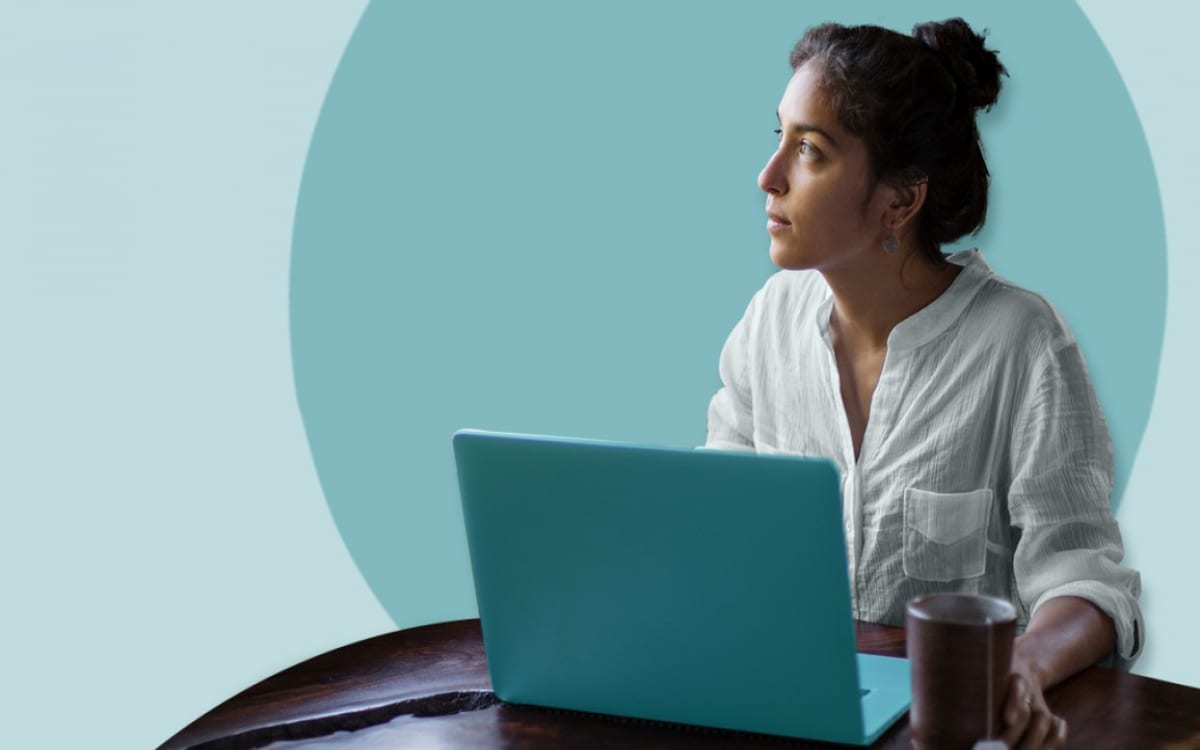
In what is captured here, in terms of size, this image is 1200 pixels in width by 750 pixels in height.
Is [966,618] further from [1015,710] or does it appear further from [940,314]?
[940,314]

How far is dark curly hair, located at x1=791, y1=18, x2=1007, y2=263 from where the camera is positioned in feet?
6.31

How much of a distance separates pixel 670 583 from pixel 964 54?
3.47 feet

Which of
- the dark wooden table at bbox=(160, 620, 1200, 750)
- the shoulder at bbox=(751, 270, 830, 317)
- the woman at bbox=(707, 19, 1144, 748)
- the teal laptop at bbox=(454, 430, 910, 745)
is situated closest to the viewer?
the teal laptop at bbox=(454, 430, 910, 745)

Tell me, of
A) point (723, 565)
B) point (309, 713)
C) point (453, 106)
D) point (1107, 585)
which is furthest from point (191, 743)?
point (453, 106)

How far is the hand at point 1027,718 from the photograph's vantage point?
115cm

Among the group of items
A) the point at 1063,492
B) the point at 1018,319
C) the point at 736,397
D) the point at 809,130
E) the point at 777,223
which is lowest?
Answer: the point at 1063,492

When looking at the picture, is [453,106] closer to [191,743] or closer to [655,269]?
[655,269]

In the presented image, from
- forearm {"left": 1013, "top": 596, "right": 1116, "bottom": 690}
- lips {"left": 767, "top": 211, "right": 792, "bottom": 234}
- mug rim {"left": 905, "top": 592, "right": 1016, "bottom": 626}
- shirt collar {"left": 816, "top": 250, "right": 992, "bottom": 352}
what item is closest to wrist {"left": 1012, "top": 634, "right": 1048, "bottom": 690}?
forearm {"left": 1013, "top": 596, "right": 1116, "bottom": 690}

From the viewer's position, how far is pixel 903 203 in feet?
6.52

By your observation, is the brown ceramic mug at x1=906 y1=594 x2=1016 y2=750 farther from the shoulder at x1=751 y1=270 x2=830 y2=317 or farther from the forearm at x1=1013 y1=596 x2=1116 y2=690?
the shoulder at x1=751 y1=270 x2=830 y2=317

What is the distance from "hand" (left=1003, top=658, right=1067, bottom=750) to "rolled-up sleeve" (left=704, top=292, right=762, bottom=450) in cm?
102

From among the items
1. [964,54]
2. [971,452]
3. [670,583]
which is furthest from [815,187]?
[670,583]

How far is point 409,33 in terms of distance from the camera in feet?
8.73

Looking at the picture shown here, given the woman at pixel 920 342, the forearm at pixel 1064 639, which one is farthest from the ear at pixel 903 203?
the forearm at pixel 1064 639
